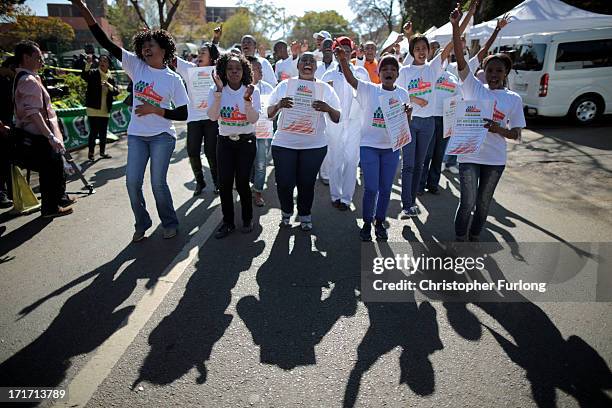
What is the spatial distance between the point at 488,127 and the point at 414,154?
55.6 inches

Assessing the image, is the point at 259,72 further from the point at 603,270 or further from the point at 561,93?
the point at 561,93

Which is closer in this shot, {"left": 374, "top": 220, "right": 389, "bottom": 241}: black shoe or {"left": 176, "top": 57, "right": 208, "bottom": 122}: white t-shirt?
{"left": 374, "top": 220, "right": 389, "bottom": 241}: black shoe

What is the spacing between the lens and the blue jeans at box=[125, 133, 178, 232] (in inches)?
170

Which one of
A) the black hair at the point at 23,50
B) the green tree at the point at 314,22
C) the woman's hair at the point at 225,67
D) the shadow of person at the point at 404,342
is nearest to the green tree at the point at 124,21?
the green tree at the point at 314,22

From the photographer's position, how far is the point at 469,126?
391cm

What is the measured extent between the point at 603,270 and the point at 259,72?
4.73 meters

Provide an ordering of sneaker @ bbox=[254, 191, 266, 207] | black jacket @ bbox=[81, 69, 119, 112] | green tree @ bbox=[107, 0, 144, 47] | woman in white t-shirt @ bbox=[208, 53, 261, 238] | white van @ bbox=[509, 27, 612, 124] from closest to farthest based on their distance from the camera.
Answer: woman in white t-shirt @ bbox=[208, 53, 261, 238]
sneaker @ bbox=[254, 191, 266, 207]
black jacket @ bbox=[81, 69, 119, 112]
white van @ bbox=[509, 27, 612, 124]
green tree @ bbox=[107, 0, 144, 47]

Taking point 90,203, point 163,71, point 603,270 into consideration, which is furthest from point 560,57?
point 90,203

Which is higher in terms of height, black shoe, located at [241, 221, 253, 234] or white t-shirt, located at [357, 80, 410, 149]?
white t-shirt, located at [357, 80, 410, 149]

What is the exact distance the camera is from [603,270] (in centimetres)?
394

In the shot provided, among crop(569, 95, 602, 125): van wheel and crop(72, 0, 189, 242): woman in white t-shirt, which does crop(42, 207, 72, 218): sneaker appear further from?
crop(569, 95, 602, 125): van wheel

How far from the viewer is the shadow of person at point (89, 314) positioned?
2623 millimetres

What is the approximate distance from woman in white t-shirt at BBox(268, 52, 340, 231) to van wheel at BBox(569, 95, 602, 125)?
994 centimetres

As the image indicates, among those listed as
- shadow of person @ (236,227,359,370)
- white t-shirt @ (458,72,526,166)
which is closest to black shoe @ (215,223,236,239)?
shadow of person @ (236,227,359,370)
